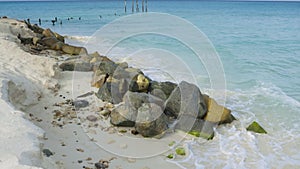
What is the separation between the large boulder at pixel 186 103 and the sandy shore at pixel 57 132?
0.67 m

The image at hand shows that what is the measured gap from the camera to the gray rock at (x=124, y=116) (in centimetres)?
559

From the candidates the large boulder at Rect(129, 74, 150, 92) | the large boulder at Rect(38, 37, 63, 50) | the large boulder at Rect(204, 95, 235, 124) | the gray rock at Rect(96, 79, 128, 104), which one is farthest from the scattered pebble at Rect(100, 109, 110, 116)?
the large boulder at Rect(38, 37, 63, 50)

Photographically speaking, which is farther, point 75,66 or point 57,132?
point 75,66

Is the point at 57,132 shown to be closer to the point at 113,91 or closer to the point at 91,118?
the point at 91,118

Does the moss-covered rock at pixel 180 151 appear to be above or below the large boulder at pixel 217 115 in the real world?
below

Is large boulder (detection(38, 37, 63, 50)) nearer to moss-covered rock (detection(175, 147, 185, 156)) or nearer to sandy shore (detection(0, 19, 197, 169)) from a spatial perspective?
sandy shore (detection(0, 19, 197, 169))

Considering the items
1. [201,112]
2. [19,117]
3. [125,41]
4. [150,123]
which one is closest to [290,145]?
[201,112]

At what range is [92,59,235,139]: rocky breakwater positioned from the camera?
5.52 metres

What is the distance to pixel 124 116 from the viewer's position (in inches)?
220

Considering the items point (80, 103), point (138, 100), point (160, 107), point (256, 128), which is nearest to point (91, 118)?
point (80, 103)

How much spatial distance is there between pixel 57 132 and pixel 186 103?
264 cm

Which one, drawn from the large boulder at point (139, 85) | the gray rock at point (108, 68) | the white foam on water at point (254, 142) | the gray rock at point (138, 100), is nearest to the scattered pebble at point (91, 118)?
the gray rock at point (138, 100)

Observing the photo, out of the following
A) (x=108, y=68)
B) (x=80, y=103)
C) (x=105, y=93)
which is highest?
(x=108, y=68)

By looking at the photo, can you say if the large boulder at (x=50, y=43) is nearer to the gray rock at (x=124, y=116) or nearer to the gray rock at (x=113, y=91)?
the gray rock at (x=113, y=91)
